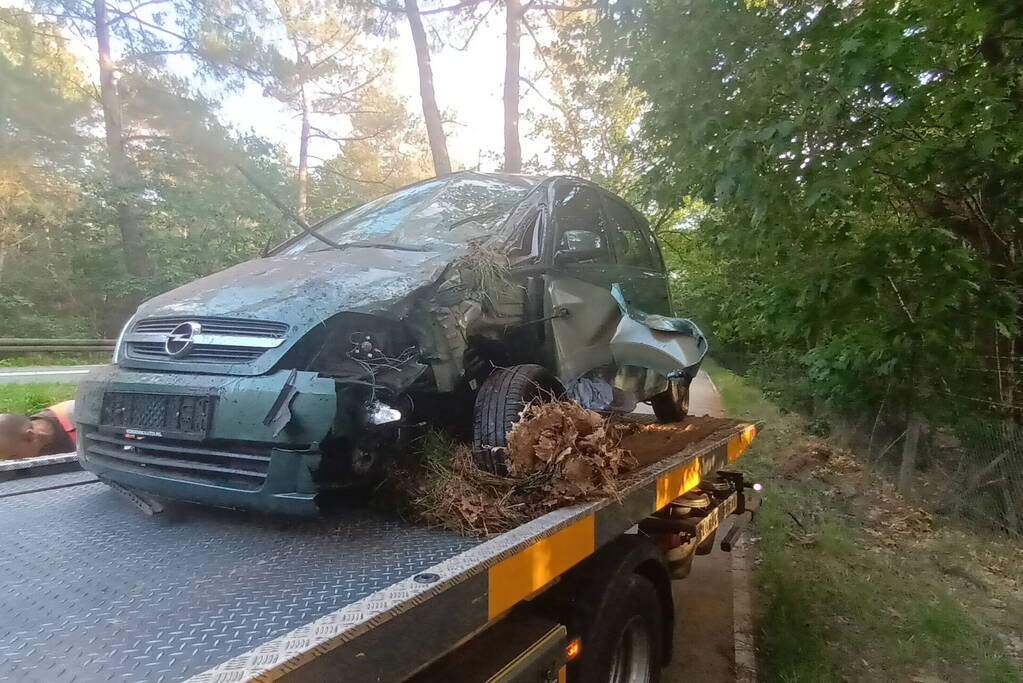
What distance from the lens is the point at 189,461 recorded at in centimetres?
240

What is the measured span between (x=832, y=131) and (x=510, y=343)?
3325 mm

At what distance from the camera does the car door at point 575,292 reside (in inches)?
145

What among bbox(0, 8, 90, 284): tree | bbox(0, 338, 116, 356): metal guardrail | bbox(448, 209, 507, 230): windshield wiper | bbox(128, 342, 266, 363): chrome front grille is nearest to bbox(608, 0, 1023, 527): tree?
bbox(448, 209, 507, 230): windshield wiper

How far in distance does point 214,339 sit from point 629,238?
343 centimetres

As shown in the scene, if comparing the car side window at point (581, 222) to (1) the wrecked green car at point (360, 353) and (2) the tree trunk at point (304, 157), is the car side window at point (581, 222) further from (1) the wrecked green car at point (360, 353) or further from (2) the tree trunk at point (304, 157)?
(2) the tree trunk at point (304, 157)

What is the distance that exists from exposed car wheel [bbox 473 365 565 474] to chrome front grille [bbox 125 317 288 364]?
0.91 metres

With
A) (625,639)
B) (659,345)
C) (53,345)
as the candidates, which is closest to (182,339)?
(625,639)

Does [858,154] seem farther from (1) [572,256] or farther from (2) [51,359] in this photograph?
(2) [51,359]

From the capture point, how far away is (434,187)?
166 inches

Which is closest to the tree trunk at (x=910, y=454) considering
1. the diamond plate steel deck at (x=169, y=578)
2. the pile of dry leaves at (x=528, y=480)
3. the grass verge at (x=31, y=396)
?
the pile of dry leaves at (x=528, y=480)

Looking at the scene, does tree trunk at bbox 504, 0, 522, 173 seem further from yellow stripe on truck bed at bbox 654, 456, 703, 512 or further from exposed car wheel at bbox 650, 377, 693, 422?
yellow stripe on truck bed at bbox 654, 456, 703, 512

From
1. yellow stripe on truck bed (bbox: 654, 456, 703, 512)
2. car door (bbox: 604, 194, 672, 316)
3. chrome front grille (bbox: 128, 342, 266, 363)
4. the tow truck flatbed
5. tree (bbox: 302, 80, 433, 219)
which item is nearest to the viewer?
the tow truck flatbed

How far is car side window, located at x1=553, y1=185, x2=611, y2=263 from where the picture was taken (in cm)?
386

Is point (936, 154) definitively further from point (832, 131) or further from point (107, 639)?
point (107, 639)
